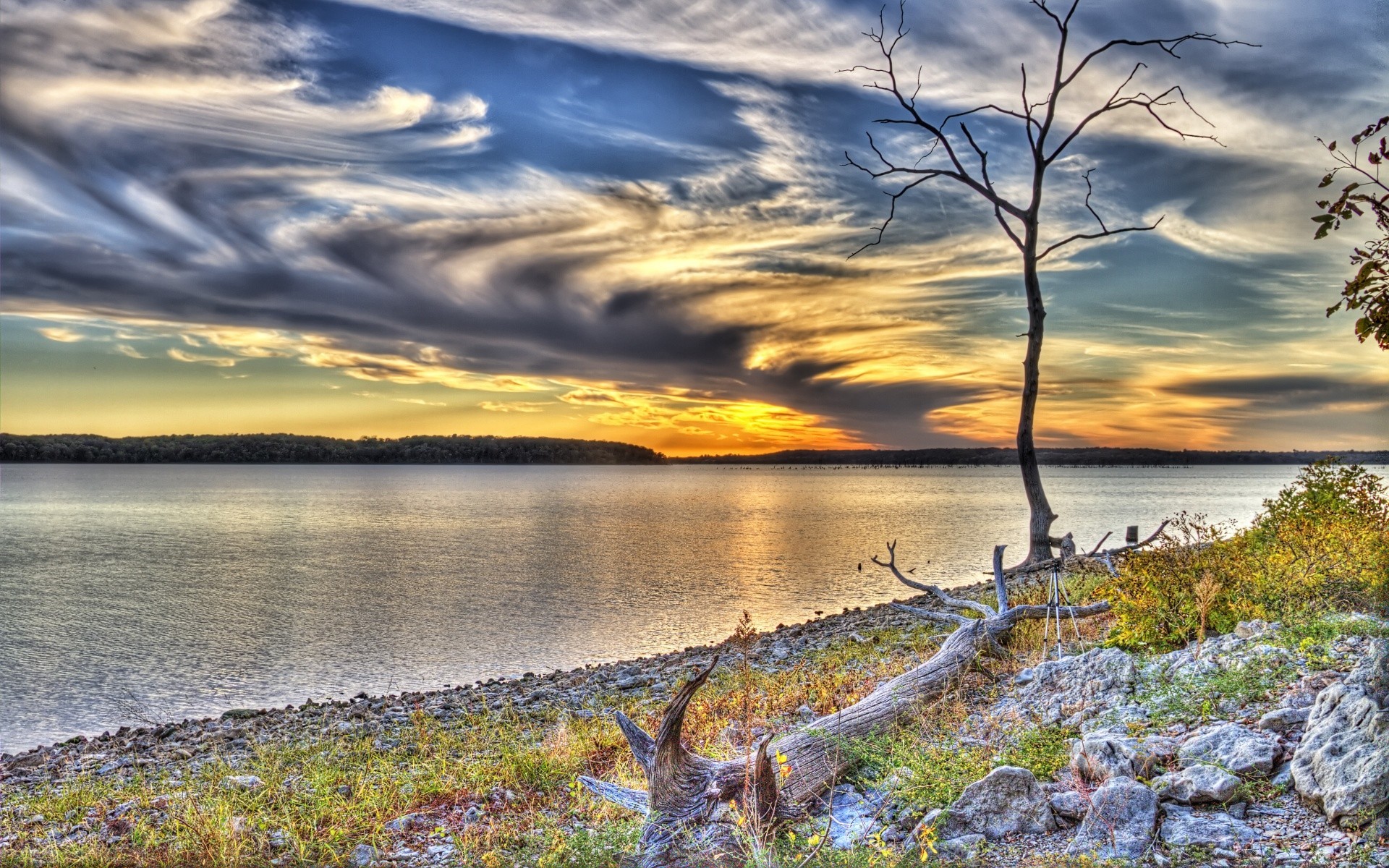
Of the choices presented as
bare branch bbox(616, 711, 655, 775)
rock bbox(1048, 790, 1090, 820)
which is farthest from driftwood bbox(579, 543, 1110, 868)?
rock bbox(1048, 790, 1090, 820)

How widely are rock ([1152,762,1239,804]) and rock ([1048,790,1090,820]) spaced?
43 centimetres

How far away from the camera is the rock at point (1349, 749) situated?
4473 mm

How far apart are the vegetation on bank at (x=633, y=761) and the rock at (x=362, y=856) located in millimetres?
65

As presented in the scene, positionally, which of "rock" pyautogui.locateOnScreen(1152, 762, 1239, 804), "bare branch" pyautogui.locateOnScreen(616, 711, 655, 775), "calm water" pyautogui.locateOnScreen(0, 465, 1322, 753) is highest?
"rock" pyautogui.locateOnScreen(1152, 762, 1239, 804)

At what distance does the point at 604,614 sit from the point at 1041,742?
18688mm

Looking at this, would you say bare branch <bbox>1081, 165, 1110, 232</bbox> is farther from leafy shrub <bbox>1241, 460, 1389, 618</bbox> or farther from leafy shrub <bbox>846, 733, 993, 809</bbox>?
leafy shrub <bbox>846, 733, 993, 809</bbox>

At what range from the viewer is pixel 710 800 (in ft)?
19.1

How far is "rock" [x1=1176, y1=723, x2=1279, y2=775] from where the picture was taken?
16.9 ft

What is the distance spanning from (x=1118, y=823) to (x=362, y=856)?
201 inches

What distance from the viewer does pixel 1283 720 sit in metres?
5.54

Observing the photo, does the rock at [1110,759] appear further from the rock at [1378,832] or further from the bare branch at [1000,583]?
the bare branch at [1000,583]

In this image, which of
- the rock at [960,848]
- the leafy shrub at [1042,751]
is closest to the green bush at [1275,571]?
the leafy shrub at [1042,751]

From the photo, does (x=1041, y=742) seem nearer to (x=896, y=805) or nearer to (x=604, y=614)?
(x=896, y=805)

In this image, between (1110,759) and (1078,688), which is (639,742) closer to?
(1110,759)
